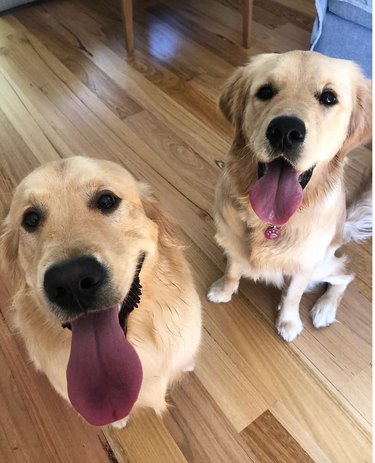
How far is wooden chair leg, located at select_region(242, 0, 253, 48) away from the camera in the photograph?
2533 millimetres

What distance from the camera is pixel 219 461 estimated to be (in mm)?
1200

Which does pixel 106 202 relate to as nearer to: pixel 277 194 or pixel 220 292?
pixel 277 194

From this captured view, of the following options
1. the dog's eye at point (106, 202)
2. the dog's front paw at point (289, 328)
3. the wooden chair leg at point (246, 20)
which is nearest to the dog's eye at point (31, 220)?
the dog's eye at point (106, 202)

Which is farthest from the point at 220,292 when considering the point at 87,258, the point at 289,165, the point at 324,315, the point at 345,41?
the point at 345,41

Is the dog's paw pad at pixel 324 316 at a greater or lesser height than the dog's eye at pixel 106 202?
lesser

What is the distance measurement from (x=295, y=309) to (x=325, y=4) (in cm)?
147

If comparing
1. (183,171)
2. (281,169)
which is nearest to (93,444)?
(281,169)

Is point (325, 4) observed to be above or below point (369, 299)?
above

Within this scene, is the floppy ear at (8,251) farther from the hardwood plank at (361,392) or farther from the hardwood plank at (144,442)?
the hardwood plank at (361,392)

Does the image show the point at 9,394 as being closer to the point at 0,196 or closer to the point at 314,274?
the point at 0,196

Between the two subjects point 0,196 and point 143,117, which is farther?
point 143,117

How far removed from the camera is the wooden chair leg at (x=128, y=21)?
8.20ft

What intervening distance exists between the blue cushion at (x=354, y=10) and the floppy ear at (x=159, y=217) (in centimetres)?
140

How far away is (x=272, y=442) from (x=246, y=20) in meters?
2.38
